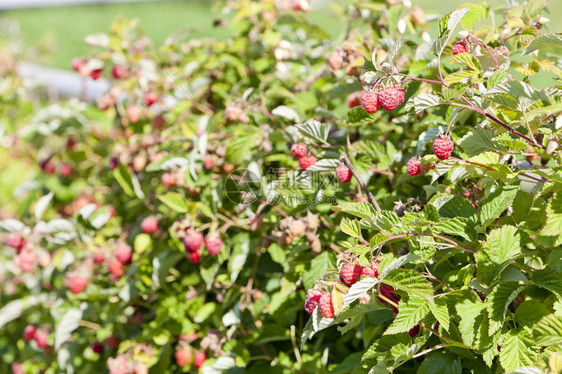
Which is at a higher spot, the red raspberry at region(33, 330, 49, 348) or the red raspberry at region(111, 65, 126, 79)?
the red raspberry at region(111, 65, 126, 79)

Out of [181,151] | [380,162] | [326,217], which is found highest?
[380,162]

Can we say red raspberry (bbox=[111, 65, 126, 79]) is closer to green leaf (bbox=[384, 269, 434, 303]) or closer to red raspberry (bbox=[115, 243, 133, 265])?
red raspberry (bbox=[115, 243, 133, 265])

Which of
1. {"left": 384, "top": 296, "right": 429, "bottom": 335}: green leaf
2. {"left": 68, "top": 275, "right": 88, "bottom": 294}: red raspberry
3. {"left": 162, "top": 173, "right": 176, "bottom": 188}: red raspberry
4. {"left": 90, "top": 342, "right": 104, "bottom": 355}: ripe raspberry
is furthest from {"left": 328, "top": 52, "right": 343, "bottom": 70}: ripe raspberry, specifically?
{"left": 90, "top": 342, "right": 104, "bottom": 355}: ripe raspberry

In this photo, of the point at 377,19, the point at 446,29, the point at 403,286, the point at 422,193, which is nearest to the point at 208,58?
the point at 377,19

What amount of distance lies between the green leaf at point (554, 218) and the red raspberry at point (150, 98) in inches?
59.9

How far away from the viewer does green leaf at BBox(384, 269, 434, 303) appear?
878 mm

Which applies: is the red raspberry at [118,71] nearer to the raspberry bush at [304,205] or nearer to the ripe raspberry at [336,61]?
the raspberry bush at [304,205]

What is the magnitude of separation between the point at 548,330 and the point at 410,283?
0.22 metres

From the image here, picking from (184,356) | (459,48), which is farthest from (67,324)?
(459,48)

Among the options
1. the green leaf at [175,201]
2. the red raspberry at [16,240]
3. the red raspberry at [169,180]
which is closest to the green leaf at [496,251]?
the green leaf at [175,201]

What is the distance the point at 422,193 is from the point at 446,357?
0.41 metres

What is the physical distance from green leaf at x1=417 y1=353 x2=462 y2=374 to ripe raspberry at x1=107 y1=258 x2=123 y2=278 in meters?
1.12

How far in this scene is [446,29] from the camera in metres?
0.97

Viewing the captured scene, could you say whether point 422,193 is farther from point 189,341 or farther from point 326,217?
point 189,341
